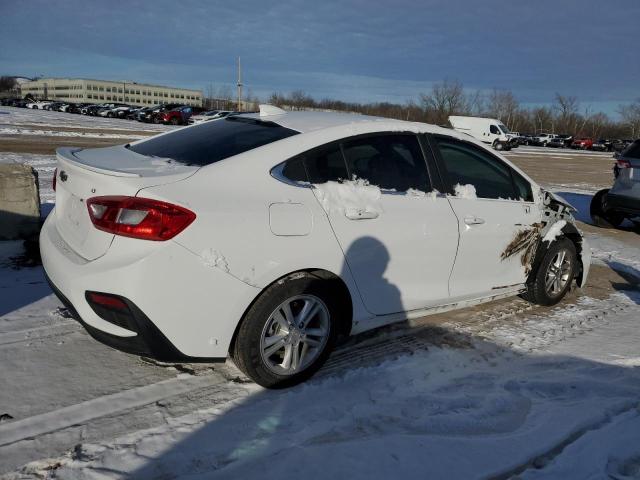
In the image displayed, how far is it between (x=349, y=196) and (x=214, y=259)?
3.25 feet

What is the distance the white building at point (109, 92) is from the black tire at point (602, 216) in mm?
127122

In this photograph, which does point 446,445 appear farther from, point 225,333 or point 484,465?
point 225,333

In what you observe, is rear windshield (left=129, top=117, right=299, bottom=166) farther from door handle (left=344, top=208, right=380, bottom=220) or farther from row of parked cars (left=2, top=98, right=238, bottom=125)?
row of parked cars (left=2, top=98, right=238, bottom=125)

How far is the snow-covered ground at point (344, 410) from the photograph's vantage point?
2.56 meters

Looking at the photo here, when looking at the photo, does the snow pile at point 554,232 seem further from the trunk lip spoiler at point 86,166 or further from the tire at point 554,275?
the trunk lip spoiler at point 86,166

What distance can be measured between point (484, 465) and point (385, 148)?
6.85 ft

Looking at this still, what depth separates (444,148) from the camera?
4043 mm

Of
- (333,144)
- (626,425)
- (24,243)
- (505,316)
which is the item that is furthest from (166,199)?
(24,243)

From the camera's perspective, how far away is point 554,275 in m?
4.95

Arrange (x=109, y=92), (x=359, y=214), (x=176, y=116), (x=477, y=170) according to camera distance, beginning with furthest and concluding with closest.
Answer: (x=109, y=92) < (x=176, y=116) < (x=477, y=170) < (x=359, y=214)

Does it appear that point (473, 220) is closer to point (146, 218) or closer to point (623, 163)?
point (146, 218)

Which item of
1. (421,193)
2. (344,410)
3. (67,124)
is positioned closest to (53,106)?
(67,124)

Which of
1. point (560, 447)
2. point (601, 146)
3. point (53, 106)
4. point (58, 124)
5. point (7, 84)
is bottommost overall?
point (560, 447)

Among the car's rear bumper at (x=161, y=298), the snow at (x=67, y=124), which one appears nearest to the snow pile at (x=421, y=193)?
the car's rear bumper at (x=161, y=298)
